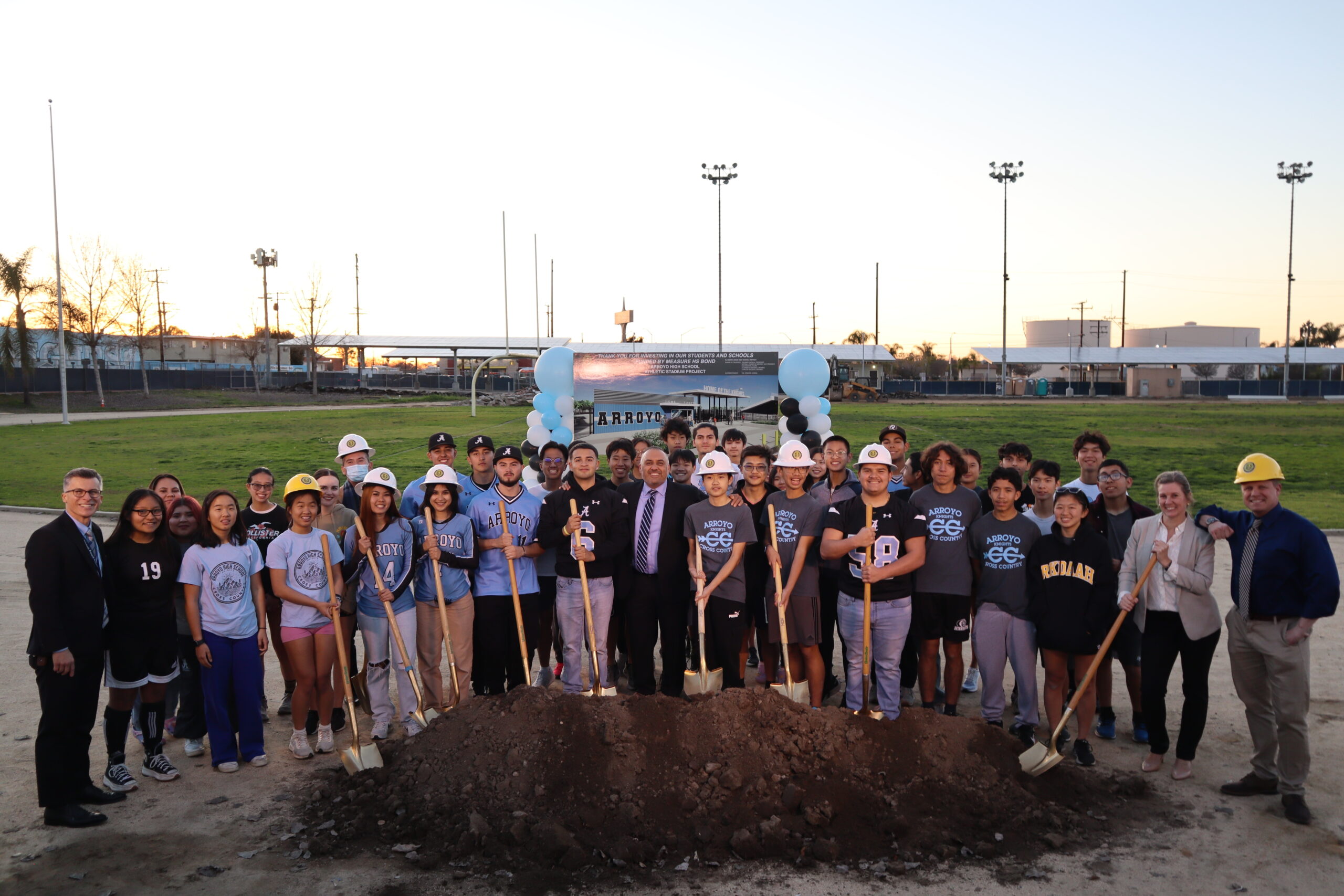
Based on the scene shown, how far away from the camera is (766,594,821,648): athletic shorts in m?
6.30

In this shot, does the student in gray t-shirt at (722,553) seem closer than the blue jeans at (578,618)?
Yes

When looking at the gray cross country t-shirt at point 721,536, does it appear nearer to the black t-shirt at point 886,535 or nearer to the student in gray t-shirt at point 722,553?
the student in gray t-shirt at point 722,553

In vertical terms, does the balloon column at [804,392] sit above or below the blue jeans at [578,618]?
above

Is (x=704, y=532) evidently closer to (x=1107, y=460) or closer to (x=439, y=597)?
(x=439, y=597)

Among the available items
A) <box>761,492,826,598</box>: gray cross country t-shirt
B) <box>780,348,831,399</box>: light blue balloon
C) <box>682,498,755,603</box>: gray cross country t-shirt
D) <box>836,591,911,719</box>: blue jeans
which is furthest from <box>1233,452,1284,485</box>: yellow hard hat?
<box>780,348,831,399</box>: light blue balloon

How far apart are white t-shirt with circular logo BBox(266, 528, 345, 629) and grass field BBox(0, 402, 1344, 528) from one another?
13347 millimetres

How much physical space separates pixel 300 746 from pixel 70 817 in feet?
4.29

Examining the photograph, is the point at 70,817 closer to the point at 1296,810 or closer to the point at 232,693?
the point at 232,693

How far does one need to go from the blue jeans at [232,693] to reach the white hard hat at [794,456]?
381cm

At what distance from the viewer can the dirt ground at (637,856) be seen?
14.6 feet

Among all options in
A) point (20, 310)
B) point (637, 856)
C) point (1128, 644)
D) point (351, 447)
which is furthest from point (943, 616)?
point (20, 310)

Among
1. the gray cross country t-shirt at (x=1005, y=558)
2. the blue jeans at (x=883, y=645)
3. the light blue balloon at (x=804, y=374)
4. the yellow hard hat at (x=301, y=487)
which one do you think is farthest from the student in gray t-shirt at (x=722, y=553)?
the light blue balloon at (x=804, y=374)

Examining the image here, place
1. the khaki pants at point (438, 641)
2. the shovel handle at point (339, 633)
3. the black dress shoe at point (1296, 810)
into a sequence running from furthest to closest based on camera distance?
the khaki pants at point (438, 641)
the shovel handle at point (339, 633)
the black dress shoe at point (1296, 810)

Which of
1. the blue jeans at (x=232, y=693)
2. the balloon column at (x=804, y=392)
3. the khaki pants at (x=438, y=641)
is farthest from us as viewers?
the balloon column at (x=804, y=392)
